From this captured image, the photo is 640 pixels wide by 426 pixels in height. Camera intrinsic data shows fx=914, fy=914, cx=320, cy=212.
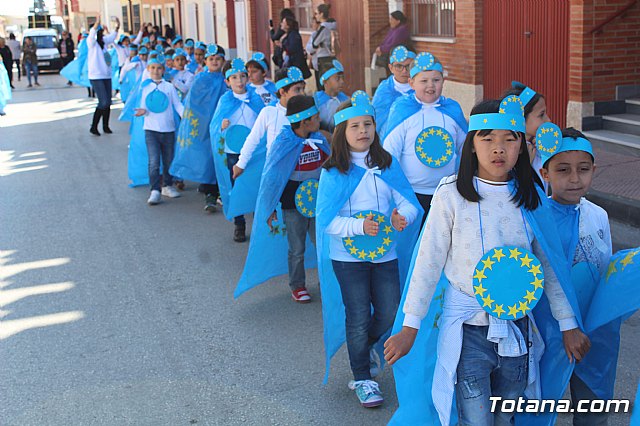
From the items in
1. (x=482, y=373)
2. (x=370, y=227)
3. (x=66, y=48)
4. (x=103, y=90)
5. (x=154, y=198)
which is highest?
(x=66, y=48)

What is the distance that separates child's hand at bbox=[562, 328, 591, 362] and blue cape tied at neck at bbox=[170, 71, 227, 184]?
7881mm

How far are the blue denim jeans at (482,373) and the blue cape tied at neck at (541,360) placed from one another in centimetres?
16

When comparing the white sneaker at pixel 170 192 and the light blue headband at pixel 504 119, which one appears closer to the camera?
the light blue headband at pixel 504 119

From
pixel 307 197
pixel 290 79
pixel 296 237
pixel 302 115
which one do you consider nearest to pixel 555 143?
pixel 302 115

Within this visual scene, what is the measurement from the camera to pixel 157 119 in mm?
11281

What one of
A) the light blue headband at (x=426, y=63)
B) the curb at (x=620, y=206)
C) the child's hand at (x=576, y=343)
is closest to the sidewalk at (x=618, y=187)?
the curb at (x=620, y=206)

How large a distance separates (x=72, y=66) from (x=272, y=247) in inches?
768

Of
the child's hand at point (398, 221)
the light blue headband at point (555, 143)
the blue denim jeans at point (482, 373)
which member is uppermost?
the light blue headband at point (555, 143)

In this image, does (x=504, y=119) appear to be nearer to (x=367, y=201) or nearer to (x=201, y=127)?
(x=367, y=201)

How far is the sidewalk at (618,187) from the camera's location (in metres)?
8.88

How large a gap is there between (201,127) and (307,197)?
187 inches

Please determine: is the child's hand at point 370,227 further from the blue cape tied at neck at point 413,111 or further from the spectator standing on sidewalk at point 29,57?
the spectator standing on sidewalk at point 29,57

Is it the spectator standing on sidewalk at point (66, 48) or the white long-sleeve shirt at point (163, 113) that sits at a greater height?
the spectator standing on sidewalk at point (66, 48)

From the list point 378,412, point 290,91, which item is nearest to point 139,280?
point 290,91
